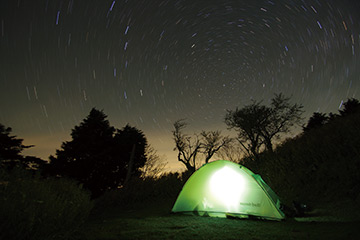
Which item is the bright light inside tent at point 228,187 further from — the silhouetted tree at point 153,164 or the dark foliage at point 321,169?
the silhouetted tree at point 153,164

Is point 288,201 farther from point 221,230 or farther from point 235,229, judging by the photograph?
point 221,230

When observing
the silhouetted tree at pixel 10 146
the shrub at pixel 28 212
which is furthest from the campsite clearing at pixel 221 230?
the silhouetted tree at pixel 10 146

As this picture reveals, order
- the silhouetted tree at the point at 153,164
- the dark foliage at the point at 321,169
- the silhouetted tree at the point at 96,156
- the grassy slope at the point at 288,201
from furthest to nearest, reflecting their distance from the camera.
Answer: the silhouetted tree at the point at 96,156, the silhouetted tree at the point at 153,164, the dark foliage at the point at 321,169, the grassy slope at the point at 288,201

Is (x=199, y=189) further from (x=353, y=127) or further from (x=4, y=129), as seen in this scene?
(x=4, y=129)

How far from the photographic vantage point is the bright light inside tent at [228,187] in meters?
6.31

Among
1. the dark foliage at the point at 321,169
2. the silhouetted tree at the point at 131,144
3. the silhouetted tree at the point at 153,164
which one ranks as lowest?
the dark foliage at the point at 321,169

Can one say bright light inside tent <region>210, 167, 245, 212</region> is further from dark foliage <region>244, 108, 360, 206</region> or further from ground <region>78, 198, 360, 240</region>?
dark foliage <region>244, 108, 360, 206</region>

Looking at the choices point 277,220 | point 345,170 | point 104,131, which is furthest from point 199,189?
point 104,131

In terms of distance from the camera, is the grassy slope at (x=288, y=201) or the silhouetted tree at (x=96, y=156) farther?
the silhouetted tree at (x=96, y=156)

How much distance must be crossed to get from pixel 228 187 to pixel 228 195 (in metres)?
0.22

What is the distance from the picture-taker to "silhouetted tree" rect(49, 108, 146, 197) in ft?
80.5

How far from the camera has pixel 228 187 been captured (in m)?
6.49

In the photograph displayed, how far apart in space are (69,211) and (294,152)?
10613mm

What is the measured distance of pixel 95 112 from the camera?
27766 mm
